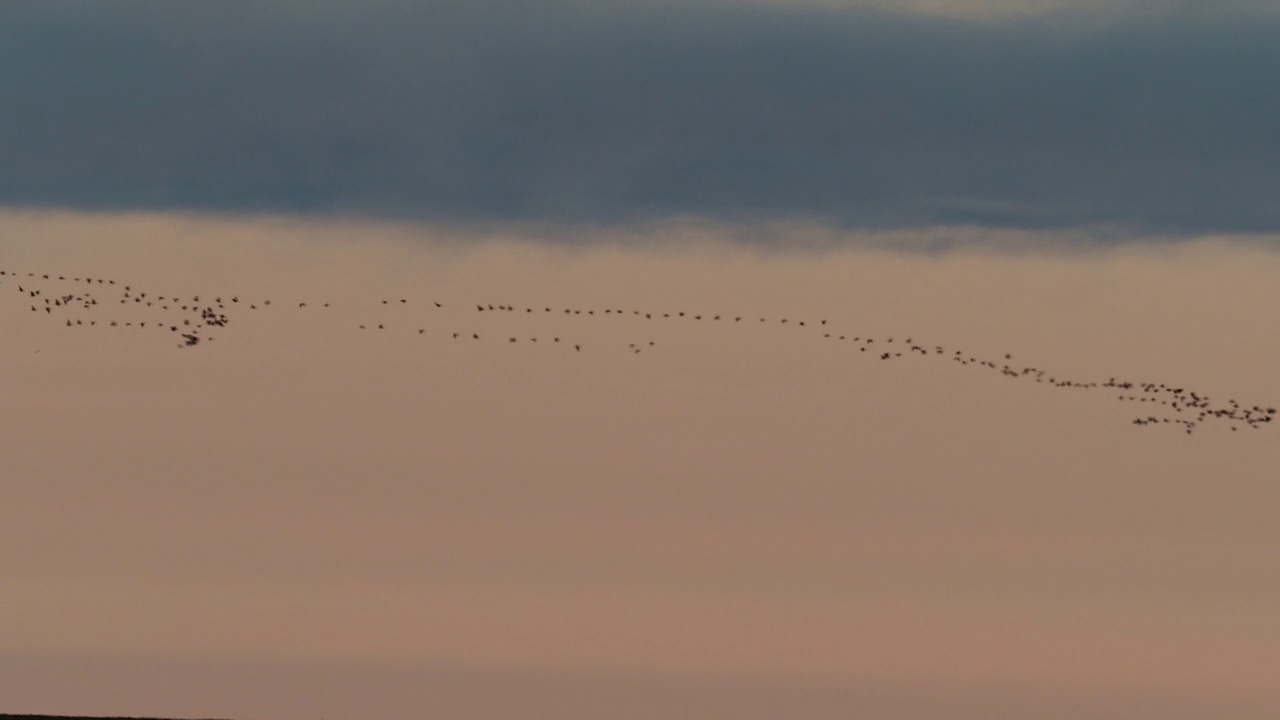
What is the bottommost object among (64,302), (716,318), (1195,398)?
(716,318)

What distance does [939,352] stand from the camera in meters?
87.9

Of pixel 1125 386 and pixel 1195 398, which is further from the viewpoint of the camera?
pixel 1195 398

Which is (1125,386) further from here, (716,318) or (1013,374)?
(716,318)

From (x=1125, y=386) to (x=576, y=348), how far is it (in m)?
28.9

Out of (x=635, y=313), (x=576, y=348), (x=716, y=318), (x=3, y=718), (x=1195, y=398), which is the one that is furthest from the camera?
(x=3, y=718)

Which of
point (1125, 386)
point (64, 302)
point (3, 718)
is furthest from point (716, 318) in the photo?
point (3, 718)

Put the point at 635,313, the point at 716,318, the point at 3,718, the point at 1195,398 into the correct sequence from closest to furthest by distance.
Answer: the point at 716,318
the point at 635,313
the point at 1195,398
the point at 3,718

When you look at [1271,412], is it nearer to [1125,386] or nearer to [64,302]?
[1125,386]

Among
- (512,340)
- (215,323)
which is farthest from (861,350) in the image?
(215,323)

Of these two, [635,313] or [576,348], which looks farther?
[635,313]

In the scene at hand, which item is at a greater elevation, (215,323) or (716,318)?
(215,323)

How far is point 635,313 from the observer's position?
93812 millimetres

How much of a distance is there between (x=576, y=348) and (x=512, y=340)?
7.62 metres

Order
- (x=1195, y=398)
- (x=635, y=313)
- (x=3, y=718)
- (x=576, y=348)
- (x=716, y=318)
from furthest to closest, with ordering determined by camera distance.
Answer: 1. (x=3, y=718)
2. (x=1195, y=398)
3. (x=635, y=313)
4. (x=576, y=348)
5. (x=716, y=318)
